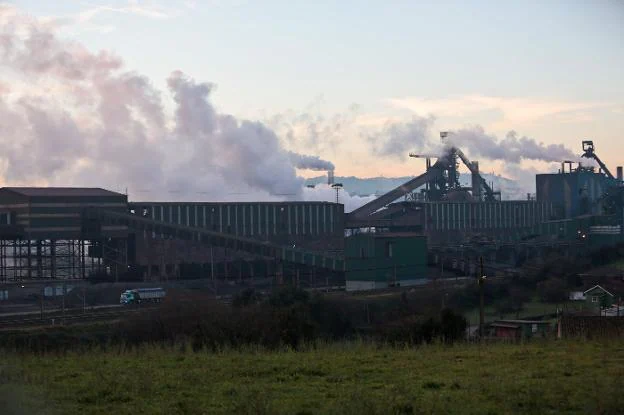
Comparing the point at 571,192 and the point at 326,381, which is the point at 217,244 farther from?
the point at 326,381

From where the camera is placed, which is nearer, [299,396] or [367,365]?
[299,396]

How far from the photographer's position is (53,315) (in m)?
27.5

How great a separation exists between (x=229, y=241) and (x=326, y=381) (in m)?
32.7

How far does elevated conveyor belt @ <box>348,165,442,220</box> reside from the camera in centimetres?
5755

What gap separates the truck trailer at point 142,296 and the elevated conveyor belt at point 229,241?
5.93m

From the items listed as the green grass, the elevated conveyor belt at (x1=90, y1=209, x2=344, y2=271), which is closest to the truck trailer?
the elevated conveyor belt at (x1=90, y1=209, x2=344, y2=271)

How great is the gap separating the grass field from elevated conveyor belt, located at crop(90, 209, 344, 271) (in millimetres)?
28879

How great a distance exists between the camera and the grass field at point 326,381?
643cm

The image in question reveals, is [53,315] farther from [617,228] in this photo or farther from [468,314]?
[617,228]

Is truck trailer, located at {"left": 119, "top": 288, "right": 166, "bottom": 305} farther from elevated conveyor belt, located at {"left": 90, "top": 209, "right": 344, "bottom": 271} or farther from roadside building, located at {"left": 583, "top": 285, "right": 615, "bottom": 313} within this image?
roadside building, located at {"left": 583, "top": 285, "right": 615, "bottom": 313}

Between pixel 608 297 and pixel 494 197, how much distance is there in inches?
1601

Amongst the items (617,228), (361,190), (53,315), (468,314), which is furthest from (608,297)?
(361,190)

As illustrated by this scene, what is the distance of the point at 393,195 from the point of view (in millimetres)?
60531

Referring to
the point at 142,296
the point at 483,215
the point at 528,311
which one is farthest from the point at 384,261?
the point at 483,215
